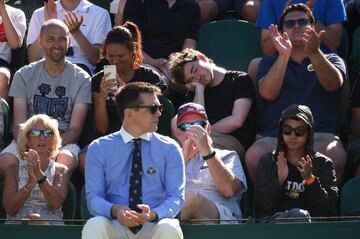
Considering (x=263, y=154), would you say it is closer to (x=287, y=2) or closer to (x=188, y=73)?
(x=188, y=73)

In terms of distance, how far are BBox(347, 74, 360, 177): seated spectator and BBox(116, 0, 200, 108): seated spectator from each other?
1.77 meters

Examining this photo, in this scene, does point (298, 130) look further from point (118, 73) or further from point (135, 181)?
point (118, 73)

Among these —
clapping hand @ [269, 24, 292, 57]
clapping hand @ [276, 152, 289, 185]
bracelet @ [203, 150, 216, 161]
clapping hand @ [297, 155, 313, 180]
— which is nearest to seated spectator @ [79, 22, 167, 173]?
clapping hand @ [269, 24, 292, 57]

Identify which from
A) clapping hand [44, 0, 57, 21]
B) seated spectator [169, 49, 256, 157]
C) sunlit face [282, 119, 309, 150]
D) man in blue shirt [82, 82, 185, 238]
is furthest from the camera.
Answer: clapping hand [44, 0, 57, 21]

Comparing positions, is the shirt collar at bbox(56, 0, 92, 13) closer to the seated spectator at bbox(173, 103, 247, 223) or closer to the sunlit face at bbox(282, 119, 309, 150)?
the seated spectator at bbox(173, 103, 247, 223)

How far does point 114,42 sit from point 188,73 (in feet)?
2.24

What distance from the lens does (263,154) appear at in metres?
8.12

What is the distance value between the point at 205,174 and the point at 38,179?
49.7 inches

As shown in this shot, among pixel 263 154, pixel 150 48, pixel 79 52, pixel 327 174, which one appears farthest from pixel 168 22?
pixel 327 174

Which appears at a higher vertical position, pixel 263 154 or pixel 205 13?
pixel 205 13

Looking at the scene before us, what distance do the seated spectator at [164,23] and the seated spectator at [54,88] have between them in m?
1.14

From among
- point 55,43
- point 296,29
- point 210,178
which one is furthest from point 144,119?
point 296,29

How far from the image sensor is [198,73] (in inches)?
345

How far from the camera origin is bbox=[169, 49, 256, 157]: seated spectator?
28.5ft
